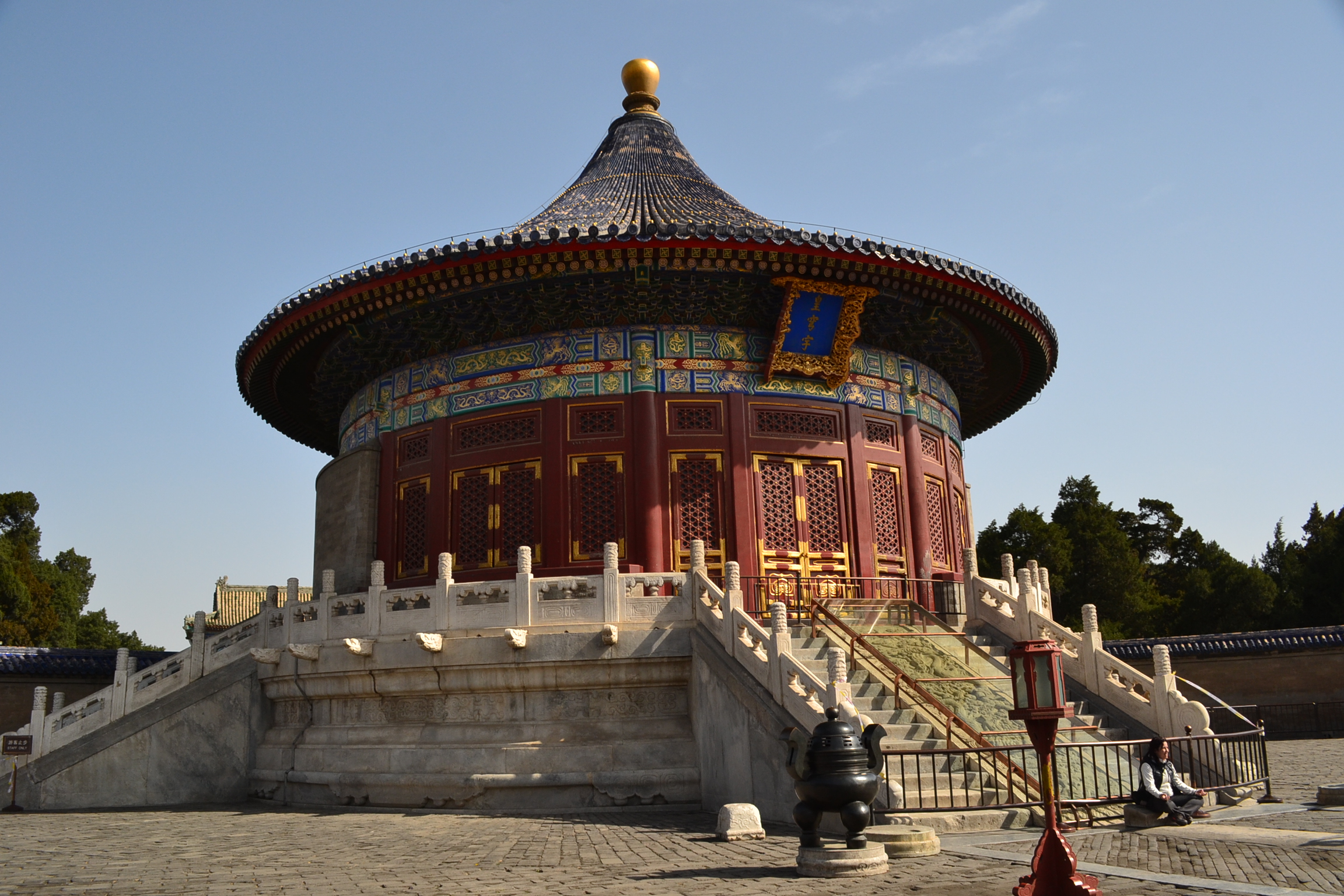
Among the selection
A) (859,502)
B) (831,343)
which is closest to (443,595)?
(859,502)

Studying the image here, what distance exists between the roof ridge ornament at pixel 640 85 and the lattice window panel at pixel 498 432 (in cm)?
954

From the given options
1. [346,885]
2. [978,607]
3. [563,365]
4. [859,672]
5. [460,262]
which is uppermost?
[460,262]

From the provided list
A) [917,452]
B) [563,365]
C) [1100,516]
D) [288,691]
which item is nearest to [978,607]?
[917,452]

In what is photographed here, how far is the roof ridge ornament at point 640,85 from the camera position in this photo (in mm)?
23000

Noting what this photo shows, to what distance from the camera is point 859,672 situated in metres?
12.0

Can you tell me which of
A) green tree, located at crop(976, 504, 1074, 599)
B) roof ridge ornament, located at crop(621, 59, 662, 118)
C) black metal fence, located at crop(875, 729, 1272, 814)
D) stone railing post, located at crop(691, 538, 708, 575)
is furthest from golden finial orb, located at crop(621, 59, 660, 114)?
green tree, located at crop(976, 504, 1074, 599)

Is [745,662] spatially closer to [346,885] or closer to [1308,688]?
[346,885]

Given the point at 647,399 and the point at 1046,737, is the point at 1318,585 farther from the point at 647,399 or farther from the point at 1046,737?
the point at 1046,737

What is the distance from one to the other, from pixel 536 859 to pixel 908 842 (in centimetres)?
286

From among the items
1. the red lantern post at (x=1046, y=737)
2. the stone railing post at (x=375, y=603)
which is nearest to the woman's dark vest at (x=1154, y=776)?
the red lantern post at (x=1046, y=737)

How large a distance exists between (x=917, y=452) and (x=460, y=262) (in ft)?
24.1

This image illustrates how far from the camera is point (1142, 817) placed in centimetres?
956

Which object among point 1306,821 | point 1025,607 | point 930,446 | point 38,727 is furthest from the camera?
point 930,446

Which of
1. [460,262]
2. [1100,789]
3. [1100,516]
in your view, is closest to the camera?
[1100,789]
